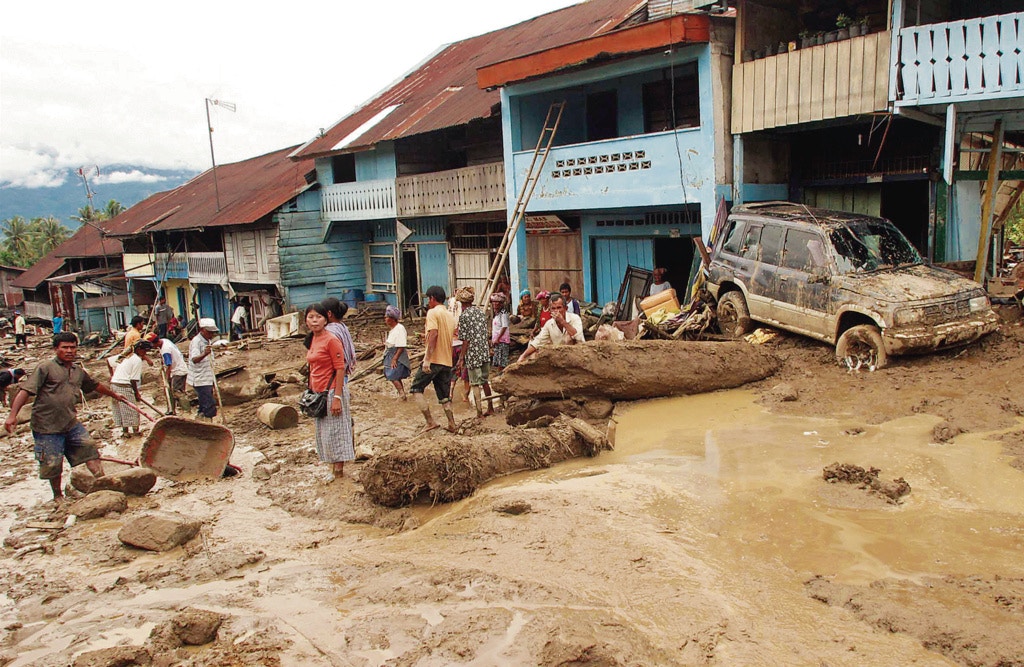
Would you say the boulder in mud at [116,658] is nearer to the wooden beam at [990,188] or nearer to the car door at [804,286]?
the car door at [804,286]

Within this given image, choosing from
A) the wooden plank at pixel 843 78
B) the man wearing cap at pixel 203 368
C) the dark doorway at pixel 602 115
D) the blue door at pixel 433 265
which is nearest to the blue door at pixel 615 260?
the dark doorway at pixel 602 115

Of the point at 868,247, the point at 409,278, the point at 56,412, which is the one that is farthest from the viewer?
the point at 409,278

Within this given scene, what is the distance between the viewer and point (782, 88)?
11.8 m

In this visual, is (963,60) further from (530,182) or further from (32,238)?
(32,238)

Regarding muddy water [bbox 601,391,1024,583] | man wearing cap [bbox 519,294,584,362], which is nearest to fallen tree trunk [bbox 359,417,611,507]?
muddy water [bbox 601,391,1024,583]

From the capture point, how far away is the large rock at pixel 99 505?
679cm

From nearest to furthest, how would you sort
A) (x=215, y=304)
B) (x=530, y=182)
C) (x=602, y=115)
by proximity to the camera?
(x=530, y=182)
(x=602, y=115)
(x=215, y=304)

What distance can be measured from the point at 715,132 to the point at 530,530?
30.1 ft

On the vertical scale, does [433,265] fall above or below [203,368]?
above

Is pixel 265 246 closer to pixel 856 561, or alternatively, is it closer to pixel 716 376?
pixel 716 376

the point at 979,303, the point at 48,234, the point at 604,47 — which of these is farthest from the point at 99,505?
the point at 48,234

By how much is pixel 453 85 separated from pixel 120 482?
52.7ft

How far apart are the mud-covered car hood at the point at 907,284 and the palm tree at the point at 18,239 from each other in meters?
57.1

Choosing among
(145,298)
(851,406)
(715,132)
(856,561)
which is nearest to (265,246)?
(145,298)
